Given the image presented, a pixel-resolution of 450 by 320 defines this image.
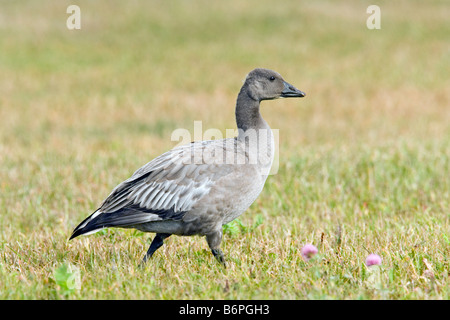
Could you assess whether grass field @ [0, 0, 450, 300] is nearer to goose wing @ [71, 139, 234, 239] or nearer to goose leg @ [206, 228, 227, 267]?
goose leg @ [206, 228, 227, 267]

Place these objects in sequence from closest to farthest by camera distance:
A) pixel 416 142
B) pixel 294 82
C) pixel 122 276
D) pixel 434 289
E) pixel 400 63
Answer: pixel 434 289 < pixel 122 276 < pixel 416 142 < pixel 294 82 < pixel 400 63

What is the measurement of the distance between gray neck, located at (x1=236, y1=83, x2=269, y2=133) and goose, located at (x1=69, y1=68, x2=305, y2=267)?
20cm

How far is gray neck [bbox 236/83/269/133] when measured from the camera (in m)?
5.40

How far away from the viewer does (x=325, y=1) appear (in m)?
33.7

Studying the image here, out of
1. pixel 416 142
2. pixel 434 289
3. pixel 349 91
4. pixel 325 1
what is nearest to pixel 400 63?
pixel 349 91

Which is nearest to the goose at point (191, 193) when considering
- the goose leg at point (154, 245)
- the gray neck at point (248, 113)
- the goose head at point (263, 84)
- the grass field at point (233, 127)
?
the goose leg at point (154, 245)

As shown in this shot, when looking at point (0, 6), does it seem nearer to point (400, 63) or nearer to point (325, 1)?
point (325, 1)

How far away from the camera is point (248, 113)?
17.8 ft

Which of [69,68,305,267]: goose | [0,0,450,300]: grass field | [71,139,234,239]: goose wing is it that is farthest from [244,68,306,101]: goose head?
[0,0,450,300]: grass field

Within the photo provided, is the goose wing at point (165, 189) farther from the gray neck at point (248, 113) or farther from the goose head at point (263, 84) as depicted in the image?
the goose head at point (263, 84)

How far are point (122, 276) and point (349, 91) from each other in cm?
1688

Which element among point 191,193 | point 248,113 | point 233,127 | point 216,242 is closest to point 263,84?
point 248,113

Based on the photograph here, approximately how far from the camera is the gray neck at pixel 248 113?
5398 mm
